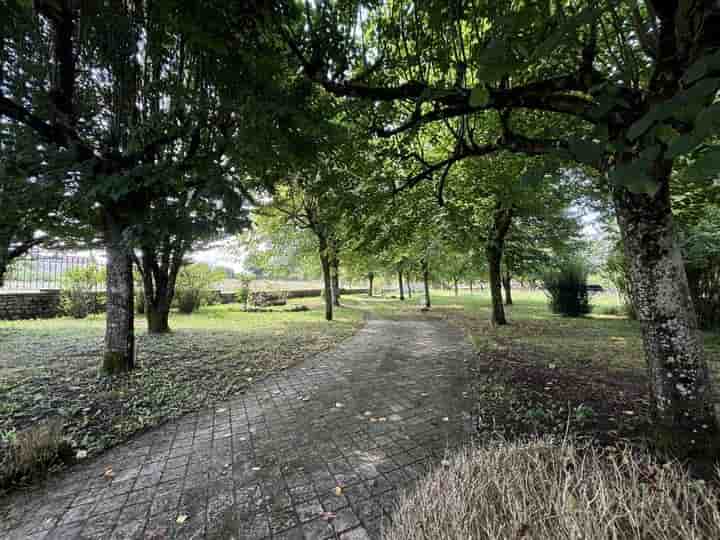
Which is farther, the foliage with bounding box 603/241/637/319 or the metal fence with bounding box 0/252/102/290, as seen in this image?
the metal fence with bounding box 0/252/102/290

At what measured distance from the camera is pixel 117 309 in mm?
5043

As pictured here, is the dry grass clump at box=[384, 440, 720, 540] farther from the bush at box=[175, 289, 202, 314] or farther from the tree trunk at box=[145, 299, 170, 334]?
the bush at box=[175, 289, 202, 314]

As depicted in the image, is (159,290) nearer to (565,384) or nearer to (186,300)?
(186,300)

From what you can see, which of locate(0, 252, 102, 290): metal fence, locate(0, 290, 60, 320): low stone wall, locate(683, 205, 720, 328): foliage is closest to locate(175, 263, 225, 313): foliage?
locate(0, 252, 102, 290): metal fence

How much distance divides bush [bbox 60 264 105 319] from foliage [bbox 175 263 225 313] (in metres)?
3.04

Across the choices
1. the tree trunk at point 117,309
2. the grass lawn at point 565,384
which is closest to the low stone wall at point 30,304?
the tree trunk at point 117,309

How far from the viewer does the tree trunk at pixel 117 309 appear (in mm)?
4988

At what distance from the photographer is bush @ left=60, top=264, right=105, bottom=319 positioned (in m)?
12.0

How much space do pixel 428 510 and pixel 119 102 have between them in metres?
6.31

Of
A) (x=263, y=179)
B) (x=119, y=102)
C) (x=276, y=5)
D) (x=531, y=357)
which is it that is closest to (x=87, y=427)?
(x=263, y=179)

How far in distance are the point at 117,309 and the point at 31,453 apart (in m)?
2.91

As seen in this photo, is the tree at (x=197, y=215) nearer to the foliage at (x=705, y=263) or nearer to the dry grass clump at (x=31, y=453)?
the dry grass clump at (x=31, y=453)

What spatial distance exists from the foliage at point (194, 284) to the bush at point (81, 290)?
3043mm

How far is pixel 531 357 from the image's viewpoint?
579 cm
